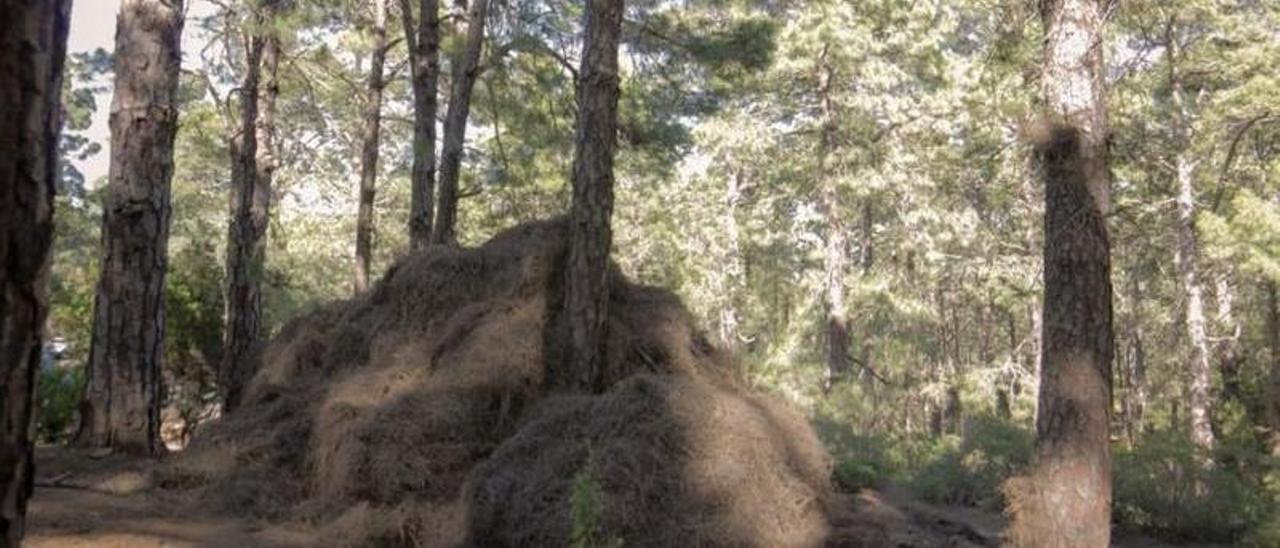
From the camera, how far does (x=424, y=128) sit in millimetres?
14336

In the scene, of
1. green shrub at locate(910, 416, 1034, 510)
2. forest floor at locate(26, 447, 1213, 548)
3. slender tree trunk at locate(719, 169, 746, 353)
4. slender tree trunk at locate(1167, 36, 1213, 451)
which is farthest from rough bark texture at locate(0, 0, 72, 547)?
slender tree trunk at locate(719, 169, 746, 353)

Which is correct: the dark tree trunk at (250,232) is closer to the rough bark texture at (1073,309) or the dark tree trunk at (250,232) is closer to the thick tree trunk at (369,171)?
the thick tree trunk at (369,171)

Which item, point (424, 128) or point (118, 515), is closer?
point (118, 515)

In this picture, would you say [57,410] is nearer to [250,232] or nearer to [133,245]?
[250,232]

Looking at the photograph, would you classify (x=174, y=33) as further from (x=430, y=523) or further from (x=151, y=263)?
(x=430, y=523)

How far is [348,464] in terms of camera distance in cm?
717

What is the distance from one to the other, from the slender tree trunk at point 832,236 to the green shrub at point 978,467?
818 centimetres

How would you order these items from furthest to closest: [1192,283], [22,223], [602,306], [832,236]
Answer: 1. [832,236]
2. [1192,283]
3. [602,306]
4. [22,223]

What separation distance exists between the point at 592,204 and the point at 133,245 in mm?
3502

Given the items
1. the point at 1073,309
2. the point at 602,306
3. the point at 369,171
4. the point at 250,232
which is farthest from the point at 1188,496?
the point at 369,171

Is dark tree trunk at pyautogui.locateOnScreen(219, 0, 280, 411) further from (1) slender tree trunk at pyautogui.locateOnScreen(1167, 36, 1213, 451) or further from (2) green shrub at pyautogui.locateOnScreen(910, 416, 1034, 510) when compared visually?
(1) slender tree trunk at pyautogui.locateOnScreen(1167, 36, 1213, 451)

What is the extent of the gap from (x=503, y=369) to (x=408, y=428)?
93cm

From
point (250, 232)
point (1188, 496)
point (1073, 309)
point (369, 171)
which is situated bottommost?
point (1188, 496)

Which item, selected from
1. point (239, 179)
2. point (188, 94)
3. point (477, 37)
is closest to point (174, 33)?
point (477, 37)
